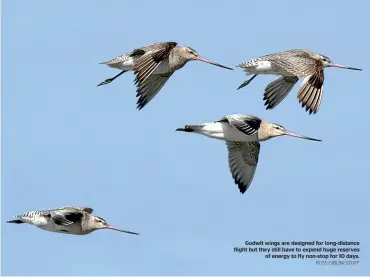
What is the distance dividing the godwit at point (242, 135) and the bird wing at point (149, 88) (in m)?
1.05

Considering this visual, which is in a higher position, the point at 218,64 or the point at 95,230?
the point at 218,64

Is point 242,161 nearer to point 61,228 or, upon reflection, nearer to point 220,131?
point 220,131

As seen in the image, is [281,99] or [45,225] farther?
[281,99]

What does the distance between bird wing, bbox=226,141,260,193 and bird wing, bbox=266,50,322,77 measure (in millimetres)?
→ 1440

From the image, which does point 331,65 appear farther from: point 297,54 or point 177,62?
point 177,62

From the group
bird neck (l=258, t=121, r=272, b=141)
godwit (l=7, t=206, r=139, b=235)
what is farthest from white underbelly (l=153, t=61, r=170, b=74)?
godwit (l=7, t=206, r=139, b=235)

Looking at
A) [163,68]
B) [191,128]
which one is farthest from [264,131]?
[163,68]

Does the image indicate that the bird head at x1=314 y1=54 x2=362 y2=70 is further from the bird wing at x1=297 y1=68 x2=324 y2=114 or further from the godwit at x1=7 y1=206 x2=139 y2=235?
the godwit at x1=7 y1=206 x2=139 y2=235

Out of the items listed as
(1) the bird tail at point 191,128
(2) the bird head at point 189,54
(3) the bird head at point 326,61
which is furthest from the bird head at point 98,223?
(3) the bird head at point 326,61

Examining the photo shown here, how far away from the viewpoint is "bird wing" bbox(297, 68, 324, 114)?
2486 cm

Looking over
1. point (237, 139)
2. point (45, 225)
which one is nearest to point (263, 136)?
point (237, 139)

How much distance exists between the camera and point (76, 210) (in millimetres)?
24859

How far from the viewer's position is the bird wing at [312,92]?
24859 millimetres

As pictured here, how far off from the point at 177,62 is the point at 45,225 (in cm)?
372
